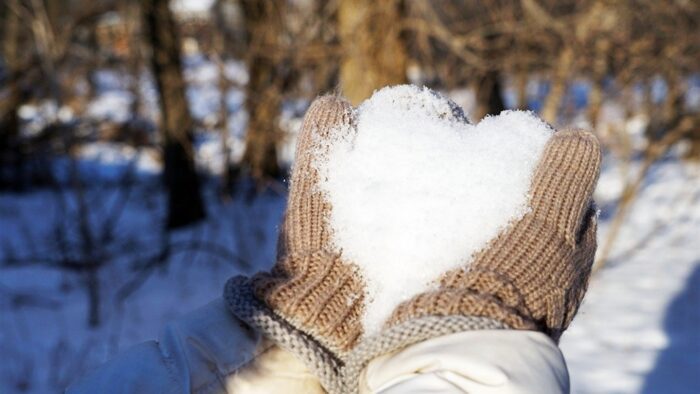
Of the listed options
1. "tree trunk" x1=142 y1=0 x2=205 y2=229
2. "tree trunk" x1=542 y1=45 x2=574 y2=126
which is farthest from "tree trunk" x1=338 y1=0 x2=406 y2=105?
"tree trunk" x1=142 y1=0 x2=205 y2=229

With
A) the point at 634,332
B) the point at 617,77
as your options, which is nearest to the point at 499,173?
the point at 634,332

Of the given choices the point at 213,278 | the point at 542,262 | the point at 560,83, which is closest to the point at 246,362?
the point at 542,262

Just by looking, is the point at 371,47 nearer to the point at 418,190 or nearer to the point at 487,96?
the point at 418,190

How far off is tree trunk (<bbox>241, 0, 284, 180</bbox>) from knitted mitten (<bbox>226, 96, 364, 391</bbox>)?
465 centimetres

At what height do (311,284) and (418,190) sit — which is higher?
(418,190)

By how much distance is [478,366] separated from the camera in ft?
3.13

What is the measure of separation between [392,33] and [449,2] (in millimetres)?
2538

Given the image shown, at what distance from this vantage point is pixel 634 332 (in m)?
4.45

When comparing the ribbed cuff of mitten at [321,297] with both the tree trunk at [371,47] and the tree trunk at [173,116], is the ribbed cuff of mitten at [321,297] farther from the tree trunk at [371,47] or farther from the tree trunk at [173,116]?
the tree trunk at [173,116]

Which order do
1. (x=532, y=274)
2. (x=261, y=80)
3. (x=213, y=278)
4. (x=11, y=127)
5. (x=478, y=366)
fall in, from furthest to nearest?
(x=11, y=127), (x=261, y=80), (x=213, y=278), (x=532, y=274), (x=478, y=366)

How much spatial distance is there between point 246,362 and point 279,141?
220 inches

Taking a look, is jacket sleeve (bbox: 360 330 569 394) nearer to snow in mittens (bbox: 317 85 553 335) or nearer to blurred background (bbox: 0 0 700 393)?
snow in mittens (bbox: 317 85 553 335)

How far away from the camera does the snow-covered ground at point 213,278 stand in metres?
4.16

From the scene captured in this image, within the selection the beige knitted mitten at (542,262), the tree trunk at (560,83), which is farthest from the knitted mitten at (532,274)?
the tree trunk at (560,83)
